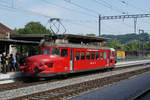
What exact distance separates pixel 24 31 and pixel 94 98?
61.0 metres

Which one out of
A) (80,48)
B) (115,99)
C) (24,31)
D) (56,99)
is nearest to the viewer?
(115,99)

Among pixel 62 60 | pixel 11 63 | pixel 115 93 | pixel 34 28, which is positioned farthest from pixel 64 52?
pixel 34 28

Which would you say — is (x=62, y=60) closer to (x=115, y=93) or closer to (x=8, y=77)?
(x=8, y=77)

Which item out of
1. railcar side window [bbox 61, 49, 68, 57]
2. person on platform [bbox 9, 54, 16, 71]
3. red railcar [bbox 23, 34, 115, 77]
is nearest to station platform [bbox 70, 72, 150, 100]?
red railcar [bbox 23, 34, 115, 77]

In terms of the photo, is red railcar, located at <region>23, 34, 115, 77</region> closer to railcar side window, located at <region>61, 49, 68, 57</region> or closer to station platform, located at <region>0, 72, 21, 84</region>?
railcar side window, located at <region>61, 49, 68, 57</region>

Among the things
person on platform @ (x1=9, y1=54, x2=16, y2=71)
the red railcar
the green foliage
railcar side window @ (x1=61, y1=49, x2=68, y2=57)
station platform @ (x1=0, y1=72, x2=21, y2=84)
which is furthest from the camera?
the green foliage

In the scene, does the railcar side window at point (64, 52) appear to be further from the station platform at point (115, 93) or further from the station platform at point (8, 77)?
the station platform at point (115, 93)

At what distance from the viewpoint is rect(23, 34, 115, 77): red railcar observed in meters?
14.4

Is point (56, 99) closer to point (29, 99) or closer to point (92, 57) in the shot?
point (29, 99)

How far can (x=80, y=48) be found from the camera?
719 inches

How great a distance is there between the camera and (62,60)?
1589 cm

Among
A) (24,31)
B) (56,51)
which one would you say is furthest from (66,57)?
(24,31)

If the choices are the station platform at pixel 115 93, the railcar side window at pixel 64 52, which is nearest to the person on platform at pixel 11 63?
the railcar side window at pixel 64 52

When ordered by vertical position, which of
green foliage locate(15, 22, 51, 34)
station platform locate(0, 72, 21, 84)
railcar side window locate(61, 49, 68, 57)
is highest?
green foliage locate(15, 22, 51, 34)
